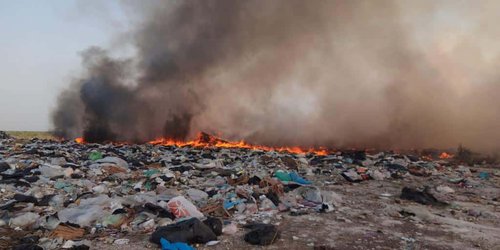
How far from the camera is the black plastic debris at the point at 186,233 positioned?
3.79 metres

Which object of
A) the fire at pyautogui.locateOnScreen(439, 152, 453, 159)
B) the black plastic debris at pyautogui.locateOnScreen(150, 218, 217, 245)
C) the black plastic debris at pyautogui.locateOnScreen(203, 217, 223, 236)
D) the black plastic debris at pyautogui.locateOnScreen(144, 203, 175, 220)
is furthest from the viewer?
the fire at pyautogui.locateOnScreen(439, 152, 453, 159)

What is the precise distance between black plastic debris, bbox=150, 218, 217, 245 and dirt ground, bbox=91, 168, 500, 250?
4.0 inches

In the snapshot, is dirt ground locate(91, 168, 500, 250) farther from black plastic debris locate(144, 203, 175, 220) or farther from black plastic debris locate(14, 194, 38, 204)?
black plastic debris locate(14, 194, 38, 204)

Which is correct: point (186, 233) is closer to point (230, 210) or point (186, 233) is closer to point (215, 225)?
point (215, 225)

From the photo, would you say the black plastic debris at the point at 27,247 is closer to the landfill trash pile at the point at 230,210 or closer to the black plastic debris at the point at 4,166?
the landfill trash pile at the point at 230,210

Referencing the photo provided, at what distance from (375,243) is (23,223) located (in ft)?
13.2

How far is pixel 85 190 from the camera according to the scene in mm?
6098

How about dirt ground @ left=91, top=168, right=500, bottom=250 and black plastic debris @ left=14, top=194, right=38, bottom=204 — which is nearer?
dirt ground @ left=91, top=168, right=500, bottom=250

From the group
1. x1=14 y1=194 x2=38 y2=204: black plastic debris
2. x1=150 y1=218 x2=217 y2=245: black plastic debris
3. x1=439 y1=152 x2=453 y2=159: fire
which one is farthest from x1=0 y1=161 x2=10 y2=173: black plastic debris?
x1=439 y1=152 x2=453 y2=159: fire

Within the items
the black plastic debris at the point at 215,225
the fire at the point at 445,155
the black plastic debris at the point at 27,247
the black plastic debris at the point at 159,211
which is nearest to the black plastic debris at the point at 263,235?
the black plastic debris at the point at 215,225

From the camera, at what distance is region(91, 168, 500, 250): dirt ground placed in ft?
13.1

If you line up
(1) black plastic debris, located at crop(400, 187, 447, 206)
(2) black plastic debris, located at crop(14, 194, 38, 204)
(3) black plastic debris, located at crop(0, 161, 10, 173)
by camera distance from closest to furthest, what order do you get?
(2) black plastic debris, located at crop(14, 194, 38, 204)
(1) black plastic debris, located at crop(400, 187, 447, 206)
(3) black plastic debris, located at crop(0, 161, 10, 173)

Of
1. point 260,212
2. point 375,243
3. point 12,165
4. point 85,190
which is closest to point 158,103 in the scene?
point 12,165

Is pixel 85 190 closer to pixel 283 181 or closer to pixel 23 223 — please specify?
pixel 23 223
